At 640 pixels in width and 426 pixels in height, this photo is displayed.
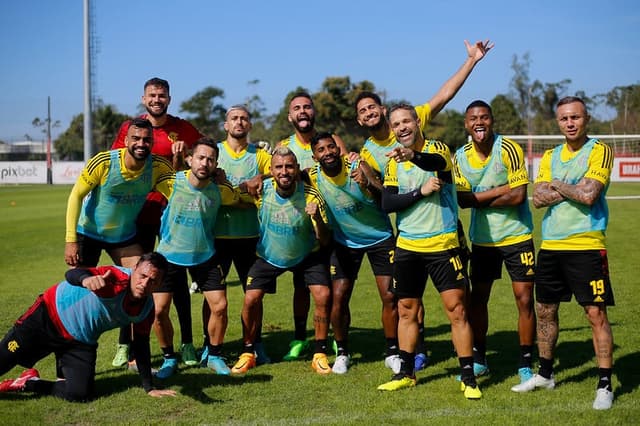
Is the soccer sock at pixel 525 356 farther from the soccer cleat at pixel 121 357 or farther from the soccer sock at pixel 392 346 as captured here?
the soccer cleat at pixel 121 357

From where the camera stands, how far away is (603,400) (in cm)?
532

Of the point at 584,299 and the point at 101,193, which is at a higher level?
the point at 101,193

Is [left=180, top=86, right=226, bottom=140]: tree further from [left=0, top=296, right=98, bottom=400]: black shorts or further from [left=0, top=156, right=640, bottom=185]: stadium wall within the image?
[left=0, top=296, right=98, bottom=400]: black shorts

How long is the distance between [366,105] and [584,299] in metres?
2.76

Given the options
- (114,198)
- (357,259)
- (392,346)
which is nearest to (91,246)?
(114,198)

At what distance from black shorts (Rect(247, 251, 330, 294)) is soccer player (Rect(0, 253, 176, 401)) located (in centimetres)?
129

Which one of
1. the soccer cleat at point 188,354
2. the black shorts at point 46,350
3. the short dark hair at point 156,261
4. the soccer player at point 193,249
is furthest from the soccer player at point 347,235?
the black shorts at point 46,350

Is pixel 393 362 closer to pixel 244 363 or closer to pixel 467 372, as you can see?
pixel 467 372

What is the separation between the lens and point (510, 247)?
247 inches

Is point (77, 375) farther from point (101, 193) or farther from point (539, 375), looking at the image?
point (539, 375)

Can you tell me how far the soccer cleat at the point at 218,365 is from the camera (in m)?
6.61

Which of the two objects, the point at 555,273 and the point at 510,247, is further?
the point at 510,247

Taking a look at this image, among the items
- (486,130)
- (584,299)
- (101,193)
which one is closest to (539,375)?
(584,299)

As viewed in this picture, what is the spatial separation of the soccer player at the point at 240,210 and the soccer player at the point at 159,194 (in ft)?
1.57
